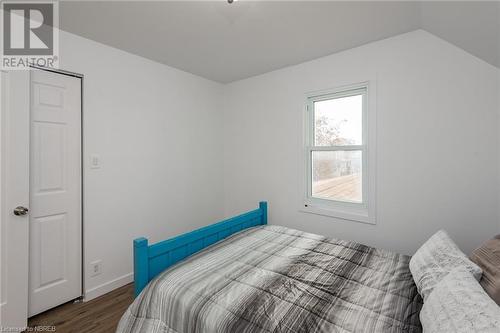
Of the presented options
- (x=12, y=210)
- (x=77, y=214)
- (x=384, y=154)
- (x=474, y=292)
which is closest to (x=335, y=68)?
(x=384, y=154)

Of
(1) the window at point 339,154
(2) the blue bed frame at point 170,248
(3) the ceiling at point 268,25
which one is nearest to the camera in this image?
(2) the blue bed frame at point 170,248

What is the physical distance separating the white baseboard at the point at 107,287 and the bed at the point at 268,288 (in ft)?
3.78

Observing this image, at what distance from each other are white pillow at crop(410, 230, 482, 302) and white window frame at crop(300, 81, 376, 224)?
0.92 metres

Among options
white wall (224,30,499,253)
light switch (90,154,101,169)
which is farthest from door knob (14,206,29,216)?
white wall (224,30,499,253)

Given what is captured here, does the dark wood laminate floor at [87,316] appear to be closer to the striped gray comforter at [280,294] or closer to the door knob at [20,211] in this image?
the striped gray comforter at [280,294]

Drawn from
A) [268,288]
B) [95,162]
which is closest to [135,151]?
[95,162]

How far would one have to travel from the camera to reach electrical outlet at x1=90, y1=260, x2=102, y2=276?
222cm

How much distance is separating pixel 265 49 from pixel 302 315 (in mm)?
2383

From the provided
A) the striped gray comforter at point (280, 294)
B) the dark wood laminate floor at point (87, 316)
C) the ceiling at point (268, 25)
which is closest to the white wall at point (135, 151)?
the dark wood laminate floor at point (87, 316)

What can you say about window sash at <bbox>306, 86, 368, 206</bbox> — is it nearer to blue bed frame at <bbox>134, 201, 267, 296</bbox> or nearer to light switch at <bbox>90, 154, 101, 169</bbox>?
blue bed frame at <bbox>134, 201, 267, 296</bbox>

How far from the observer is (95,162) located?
7.35 ft

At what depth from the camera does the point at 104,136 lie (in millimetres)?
2307

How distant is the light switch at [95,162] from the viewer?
2.22 m

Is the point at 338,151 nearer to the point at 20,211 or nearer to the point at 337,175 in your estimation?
the point at 337,175
